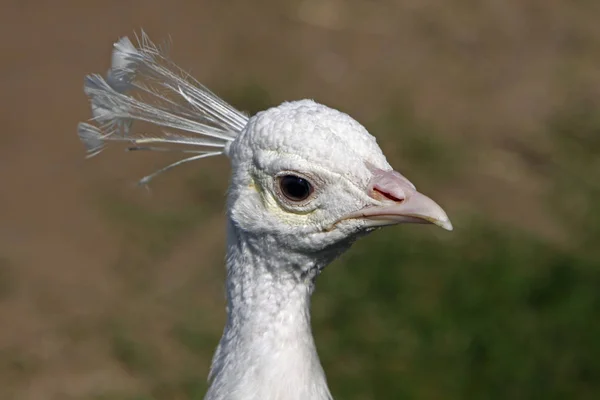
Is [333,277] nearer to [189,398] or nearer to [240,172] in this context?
[189,398]

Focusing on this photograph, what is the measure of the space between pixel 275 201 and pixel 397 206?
0.91ft

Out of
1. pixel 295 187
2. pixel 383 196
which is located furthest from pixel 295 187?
pixel 383 196

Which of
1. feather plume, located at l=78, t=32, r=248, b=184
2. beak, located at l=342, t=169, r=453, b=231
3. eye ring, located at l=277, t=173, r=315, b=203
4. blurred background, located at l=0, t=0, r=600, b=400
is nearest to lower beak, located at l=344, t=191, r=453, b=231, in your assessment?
beak, located at l=342, t=169, r=453, b=231

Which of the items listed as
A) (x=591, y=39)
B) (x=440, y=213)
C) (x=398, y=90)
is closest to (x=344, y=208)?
(x=440, y=213)

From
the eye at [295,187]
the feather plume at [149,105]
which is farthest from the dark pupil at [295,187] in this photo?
the feather plume at [149,105]

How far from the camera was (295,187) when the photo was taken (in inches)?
82.4

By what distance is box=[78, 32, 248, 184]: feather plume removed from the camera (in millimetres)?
2326

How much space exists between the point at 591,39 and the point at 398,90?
5.04 ft

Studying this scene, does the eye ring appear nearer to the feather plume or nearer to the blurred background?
the feather plume

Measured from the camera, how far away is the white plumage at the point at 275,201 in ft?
6.75

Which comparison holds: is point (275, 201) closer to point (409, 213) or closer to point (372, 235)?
point (409, 213)

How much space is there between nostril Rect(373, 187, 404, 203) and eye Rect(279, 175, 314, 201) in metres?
0.14

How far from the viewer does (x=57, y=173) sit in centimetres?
547

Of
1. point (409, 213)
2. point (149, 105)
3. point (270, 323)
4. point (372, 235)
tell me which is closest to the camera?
point (409, 213)
